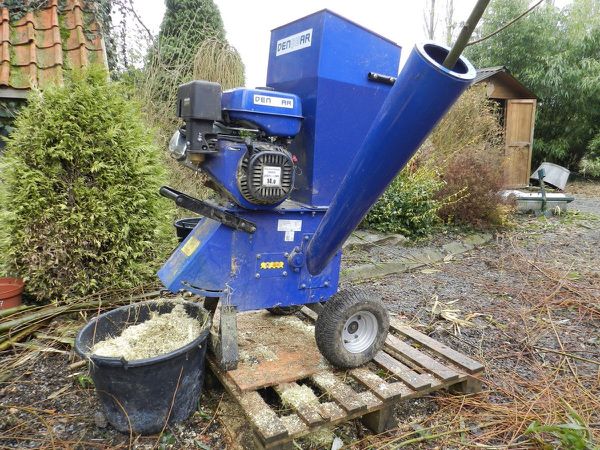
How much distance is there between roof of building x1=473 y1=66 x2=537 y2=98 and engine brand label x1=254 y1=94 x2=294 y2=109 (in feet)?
30.8

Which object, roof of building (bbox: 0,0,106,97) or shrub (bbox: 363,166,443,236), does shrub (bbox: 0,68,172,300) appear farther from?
shrub (bbox: 363,166,443,236)

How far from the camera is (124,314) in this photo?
2.30 m

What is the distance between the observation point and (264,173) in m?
1.99

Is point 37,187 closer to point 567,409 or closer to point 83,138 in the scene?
point 83,138

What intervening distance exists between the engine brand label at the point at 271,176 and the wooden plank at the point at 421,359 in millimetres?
1281

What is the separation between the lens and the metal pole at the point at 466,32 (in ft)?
3.63

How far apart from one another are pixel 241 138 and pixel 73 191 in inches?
60.7

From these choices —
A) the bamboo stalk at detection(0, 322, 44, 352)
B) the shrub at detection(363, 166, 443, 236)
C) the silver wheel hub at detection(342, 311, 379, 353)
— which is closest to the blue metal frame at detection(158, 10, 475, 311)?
the silver wheel hub at detection(342, 311, 379, 353)

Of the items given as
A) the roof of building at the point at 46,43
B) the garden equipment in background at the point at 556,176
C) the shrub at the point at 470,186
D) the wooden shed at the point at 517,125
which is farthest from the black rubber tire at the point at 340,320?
the wooden shed at the point at 517,125

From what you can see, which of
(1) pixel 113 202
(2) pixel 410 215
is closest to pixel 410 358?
(1) pixel 113 202

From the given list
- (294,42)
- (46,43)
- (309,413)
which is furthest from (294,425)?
(46,43)

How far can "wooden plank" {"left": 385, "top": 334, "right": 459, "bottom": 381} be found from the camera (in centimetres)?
226

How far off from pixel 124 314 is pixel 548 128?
15.0 m

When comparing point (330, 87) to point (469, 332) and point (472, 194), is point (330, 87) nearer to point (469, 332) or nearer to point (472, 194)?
point (469, 332)
